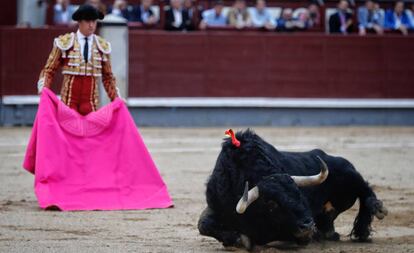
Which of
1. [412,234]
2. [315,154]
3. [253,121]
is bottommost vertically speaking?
[253,121]

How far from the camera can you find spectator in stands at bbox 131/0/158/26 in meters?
12.5

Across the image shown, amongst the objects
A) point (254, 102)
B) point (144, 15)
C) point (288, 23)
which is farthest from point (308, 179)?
point (288, 23)

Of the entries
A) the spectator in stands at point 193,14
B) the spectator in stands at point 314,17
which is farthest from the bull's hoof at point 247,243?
the spectator in stands at point 314,17

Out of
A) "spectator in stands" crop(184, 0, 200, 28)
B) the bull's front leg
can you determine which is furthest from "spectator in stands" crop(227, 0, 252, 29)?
the bull's front leg

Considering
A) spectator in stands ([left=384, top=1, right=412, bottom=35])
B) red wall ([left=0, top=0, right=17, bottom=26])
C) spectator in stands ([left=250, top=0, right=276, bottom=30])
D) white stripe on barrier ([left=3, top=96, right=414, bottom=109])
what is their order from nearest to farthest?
white stripe on barrier ([left=3, top=96, right=414, bottom=109]) → spectator in stands ([left=250, top=0, right=276, bottom=30]) → spectator in stands ([left=384, top=1, right=412, bottom=35]) → red wall ([left=0, top=0, right=17, bottom=26])

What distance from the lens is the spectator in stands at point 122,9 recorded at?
12.1m

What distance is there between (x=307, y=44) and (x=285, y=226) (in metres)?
8.88

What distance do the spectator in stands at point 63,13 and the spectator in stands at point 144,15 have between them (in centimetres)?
79

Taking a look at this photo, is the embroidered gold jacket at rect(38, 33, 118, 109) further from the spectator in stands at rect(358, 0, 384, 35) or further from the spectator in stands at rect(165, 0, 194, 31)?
the spectator in stands at rect(358, 0, 384, 35)

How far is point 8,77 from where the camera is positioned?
491 inches

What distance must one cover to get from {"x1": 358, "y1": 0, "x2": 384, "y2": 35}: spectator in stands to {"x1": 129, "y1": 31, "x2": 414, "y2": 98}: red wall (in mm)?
141

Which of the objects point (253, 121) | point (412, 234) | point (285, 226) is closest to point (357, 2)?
point (253, 121)

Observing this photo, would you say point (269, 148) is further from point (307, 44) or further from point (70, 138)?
point (307, 44)

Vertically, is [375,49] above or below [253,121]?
above
